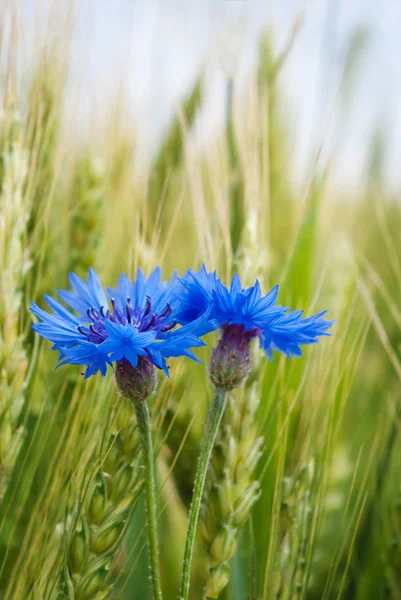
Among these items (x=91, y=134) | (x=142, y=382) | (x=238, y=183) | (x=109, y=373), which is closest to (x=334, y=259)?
(x=238, y=183)

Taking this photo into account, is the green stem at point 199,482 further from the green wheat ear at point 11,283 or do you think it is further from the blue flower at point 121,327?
the green wheat ear at point 11,283

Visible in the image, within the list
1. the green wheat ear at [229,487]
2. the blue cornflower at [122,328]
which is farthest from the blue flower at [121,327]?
the green wheat ear at [229,487]

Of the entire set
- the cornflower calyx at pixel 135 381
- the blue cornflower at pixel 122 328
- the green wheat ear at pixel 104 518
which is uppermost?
the blue cornflower at pixel 122 328

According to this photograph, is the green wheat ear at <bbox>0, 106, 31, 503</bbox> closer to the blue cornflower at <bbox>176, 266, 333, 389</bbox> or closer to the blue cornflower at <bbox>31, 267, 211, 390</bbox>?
the blue cornflower at <bbox>31, 267, 211, 390</bbox>

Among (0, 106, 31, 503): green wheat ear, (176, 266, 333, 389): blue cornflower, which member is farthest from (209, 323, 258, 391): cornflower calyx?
(0, 106, 31, 503): green wheat ear

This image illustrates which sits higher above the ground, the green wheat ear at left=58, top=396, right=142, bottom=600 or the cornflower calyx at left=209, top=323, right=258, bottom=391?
the cornflower calyx at left=209, top=323, right=258, bottom=391

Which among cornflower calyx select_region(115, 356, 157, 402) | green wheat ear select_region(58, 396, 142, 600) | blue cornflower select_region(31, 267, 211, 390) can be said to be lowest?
green wheat ear select_region(58, 396, 142, 600)
